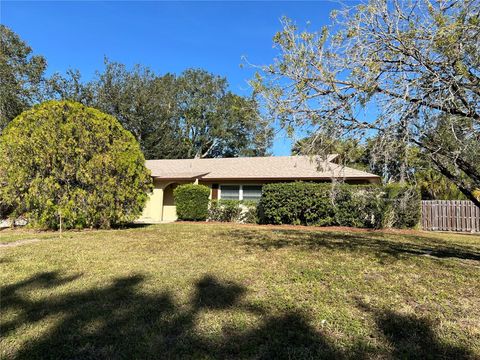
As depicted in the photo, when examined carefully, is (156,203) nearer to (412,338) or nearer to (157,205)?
(157,205)

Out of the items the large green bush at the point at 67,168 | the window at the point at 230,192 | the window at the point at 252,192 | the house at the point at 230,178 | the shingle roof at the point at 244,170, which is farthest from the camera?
the window at the point at 230,192

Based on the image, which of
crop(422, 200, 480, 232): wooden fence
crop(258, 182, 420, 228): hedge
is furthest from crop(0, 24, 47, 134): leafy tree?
crop(422, 200, 480, 232): wooden fence

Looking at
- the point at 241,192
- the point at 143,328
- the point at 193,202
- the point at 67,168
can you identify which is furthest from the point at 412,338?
the point at 241,192

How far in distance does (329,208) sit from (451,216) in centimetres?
586

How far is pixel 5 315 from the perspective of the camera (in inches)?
142

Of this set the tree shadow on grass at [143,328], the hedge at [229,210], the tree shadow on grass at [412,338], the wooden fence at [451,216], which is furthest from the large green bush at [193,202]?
the tree shadow on grass at [412,338]

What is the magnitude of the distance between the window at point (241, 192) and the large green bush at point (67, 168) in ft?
25.0

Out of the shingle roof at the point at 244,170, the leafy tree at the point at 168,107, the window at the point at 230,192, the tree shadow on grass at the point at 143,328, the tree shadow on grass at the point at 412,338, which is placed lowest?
the tree shadow on grass at the point at 143,328

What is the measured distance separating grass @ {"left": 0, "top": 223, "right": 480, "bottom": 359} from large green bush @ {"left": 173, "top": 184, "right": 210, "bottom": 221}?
10198 mm

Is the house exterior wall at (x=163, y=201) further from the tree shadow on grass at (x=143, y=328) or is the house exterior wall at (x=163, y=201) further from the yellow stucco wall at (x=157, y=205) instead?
the tree shadow on grass at (x=143, y=328)

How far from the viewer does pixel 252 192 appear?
18.7 meters

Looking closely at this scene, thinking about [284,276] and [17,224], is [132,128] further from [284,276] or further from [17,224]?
[284,276]

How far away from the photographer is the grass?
299 centimetres

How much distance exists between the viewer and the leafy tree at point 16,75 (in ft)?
84.4
